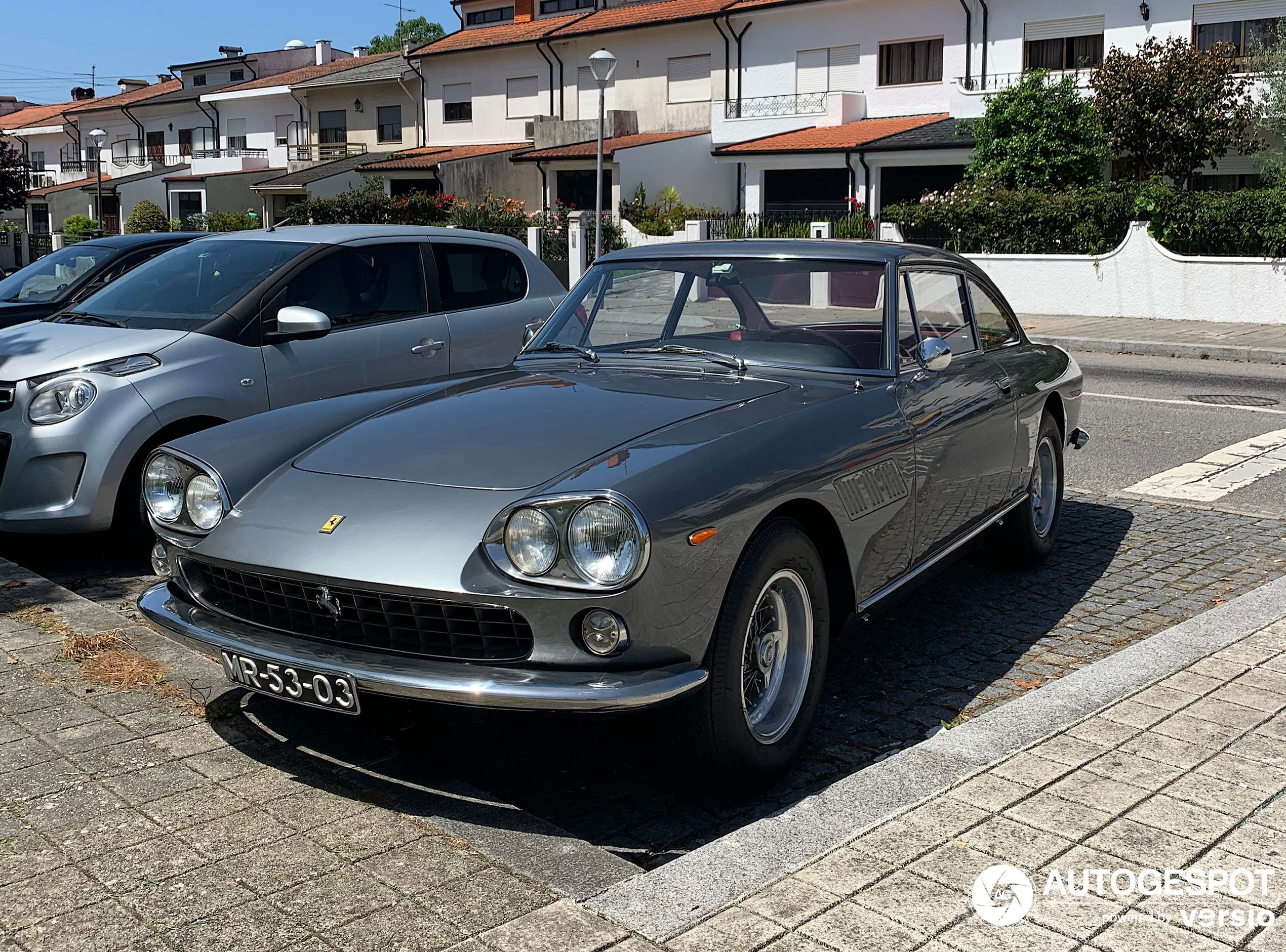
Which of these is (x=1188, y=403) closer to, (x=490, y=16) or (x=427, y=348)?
(x=427, y=348)

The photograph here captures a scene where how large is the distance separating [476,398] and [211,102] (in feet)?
208

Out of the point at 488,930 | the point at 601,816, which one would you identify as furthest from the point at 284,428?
the point at 488,930

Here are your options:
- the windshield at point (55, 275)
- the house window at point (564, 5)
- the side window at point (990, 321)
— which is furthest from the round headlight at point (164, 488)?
the house window at point (564, 5)

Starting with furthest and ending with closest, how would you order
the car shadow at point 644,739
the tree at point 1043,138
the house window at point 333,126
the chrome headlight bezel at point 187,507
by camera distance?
the house window at point 333,126 < the tree at point 1043,138 < the chrome headlight bezel at point 187,507 < the car shadow at point 644,739

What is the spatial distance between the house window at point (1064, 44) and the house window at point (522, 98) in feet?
64.4

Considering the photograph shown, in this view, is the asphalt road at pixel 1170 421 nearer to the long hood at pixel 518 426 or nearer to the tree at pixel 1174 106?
the long hood at pixel 518 426

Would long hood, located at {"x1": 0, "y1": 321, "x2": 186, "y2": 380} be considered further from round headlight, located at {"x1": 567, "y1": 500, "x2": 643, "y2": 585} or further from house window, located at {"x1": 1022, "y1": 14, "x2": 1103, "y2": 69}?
house window, located at {"x1": 1022, "y1": 14, "x2": 1103, "y2": 69}

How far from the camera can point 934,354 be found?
186 inches

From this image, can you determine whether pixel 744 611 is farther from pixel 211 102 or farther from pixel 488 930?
pixel 211 102

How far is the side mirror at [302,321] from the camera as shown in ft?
20.5

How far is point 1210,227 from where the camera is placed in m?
20.2

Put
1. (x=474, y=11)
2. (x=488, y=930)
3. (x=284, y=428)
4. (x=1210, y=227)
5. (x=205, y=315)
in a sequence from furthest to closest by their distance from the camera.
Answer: (x=474, y=11), (x=1210, y=227), (x=205, y=315), (x=284, y=428), (x=488, y=930)

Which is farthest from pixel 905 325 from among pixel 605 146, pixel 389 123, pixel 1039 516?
pixel 389 123

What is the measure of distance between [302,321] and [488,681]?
11.8 ft
